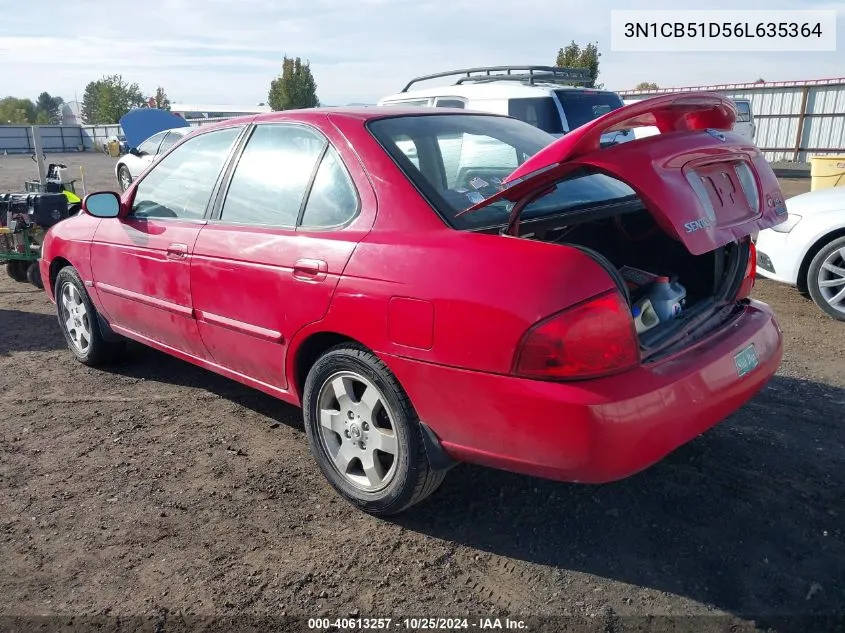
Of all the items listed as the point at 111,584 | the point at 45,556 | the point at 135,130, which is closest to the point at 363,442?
the point at 111,584

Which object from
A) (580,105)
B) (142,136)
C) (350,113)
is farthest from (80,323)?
(142,136)

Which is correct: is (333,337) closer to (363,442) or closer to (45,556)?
(363,442)

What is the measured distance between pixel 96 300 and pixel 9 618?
2.50m

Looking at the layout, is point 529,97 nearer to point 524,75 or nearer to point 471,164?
point 524,75

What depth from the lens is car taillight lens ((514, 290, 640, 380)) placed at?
2.27m

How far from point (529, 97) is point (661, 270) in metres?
6.46

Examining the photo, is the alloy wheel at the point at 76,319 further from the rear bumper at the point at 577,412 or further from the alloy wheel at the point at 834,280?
the alloy wheel at the point at 834,280

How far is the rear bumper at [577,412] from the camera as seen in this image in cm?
229

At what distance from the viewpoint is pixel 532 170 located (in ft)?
7.80

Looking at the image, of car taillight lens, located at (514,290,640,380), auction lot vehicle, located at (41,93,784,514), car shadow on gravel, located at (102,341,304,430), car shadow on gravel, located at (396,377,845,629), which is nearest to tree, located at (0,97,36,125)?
car shadow on gravel, located at (102,341,304,430)

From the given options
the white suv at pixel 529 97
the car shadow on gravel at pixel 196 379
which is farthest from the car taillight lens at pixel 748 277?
the white suv at pixel 529 97

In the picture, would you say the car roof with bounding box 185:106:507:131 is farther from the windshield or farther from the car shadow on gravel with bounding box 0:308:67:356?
the windshield

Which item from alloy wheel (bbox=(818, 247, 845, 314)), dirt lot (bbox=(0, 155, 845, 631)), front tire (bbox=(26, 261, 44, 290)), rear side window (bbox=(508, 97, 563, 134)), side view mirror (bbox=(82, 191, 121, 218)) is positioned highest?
rear side window (bbox=(508, 97, 563, 134))

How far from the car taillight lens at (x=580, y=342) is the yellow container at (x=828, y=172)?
29.0 feet
